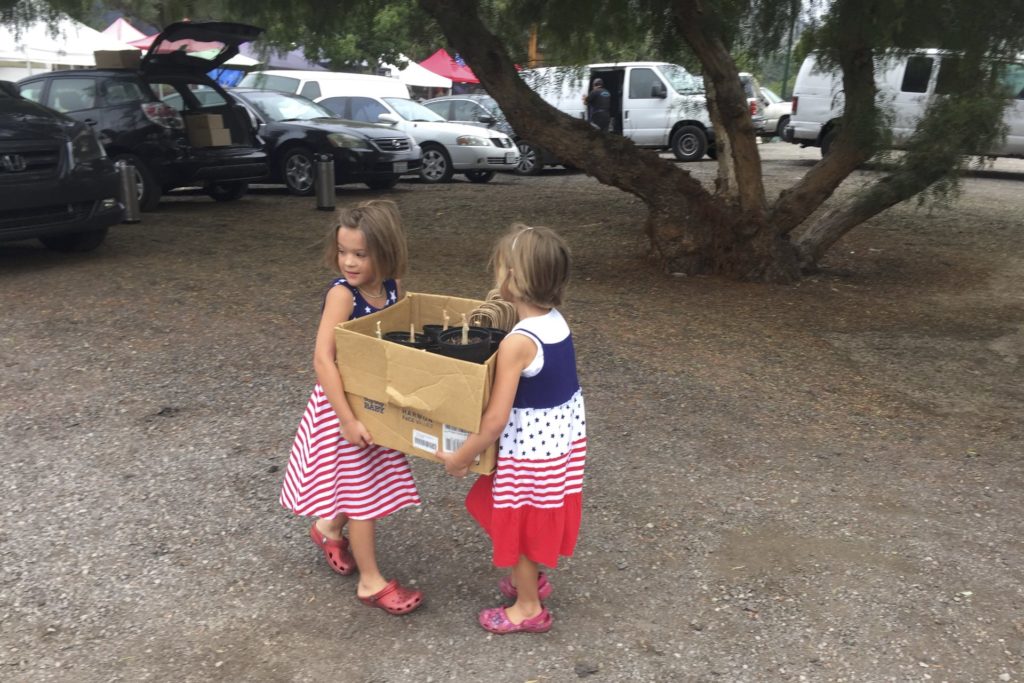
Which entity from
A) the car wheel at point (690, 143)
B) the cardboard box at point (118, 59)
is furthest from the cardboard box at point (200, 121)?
the car wheel at point (690, 143)

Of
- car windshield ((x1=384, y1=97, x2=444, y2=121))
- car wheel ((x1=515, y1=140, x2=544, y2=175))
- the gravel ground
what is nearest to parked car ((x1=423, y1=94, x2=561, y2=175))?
car wheel ((x1=515, y1=140, x2=544, y2=175))

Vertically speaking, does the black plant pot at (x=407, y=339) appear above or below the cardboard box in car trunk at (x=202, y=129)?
above

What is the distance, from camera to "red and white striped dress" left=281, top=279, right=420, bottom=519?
311cm

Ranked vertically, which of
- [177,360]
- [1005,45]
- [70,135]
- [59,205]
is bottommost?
[177,360]

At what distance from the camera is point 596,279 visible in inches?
317

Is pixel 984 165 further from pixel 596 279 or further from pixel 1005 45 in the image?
pixel 596 279

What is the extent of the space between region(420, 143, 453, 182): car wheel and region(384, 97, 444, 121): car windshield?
72 centimetres

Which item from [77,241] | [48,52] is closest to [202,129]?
[77,241]

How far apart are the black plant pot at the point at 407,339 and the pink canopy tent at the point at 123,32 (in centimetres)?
2414

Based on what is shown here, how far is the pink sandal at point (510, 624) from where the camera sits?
310cm

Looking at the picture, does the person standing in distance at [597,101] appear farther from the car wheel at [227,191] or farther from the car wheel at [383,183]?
the car wheel at [227,191]

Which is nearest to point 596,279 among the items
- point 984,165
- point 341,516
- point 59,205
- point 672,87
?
point 984,165

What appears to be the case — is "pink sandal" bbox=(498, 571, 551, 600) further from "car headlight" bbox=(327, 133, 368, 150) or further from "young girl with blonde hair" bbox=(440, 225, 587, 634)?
"car headlight" bbox=(327, 133, 368, 150)

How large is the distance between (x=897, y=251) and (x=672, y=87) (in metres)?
8.99
